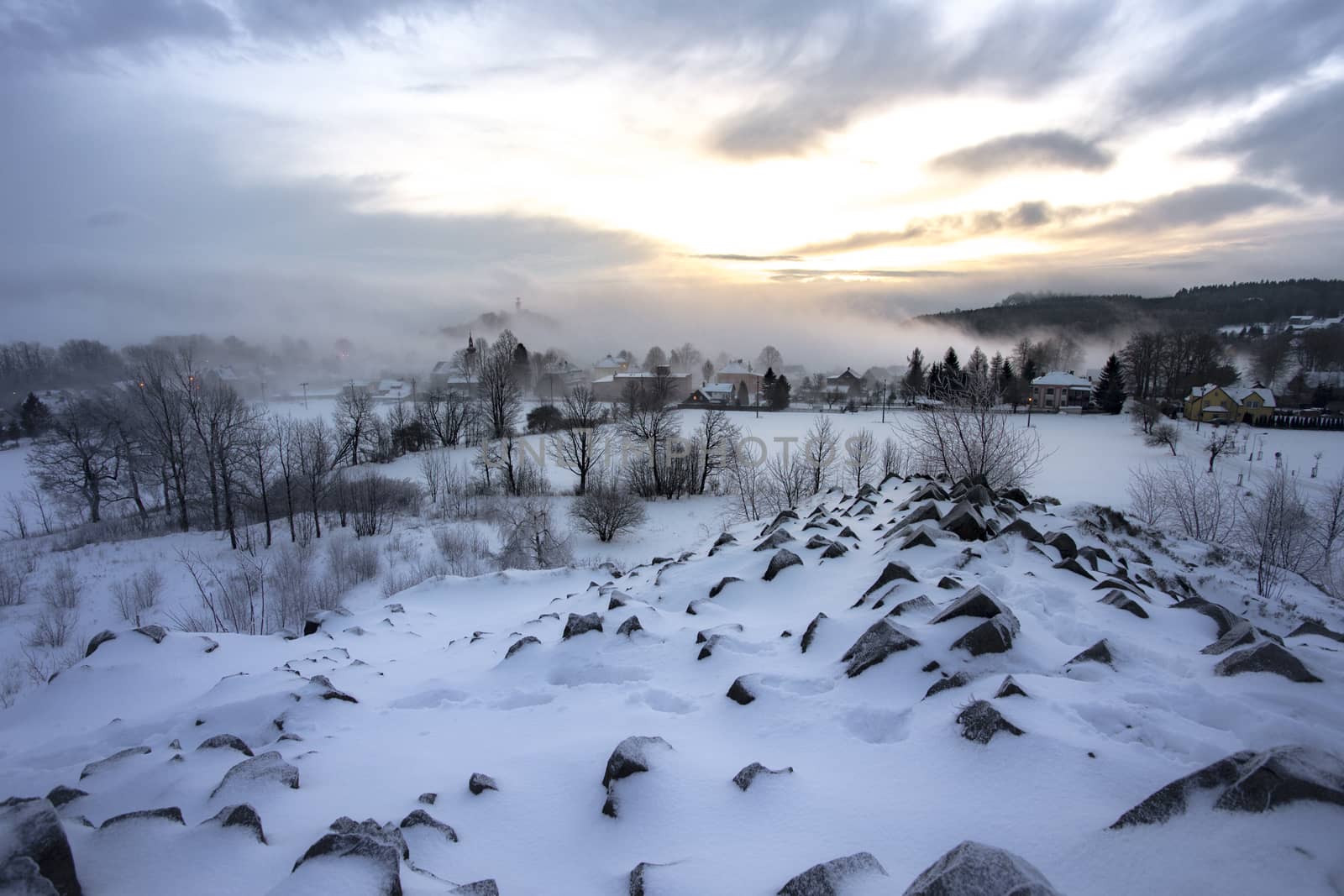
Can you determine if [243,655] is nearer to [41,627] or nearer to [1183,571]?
[1183,571]

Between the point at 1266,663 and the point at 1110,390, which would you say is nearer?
the point at 1266,663

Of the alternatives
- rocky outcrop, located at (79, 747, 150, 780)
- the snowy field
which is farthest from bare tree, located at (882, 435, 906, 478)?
rocky outcrop, located at (79, 747, 150, 780)

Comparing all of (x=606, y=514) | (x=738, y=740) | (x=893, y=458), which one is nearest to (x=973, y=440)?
(x=738, y=740)

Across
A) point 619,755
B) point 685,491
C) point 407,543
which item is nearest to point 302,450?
point 407,543

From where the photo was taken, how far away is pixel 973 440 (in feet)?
54.7

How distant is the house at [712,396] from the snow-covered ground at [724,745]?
247ft

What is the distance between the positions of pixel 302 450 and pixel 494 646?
30662 mm

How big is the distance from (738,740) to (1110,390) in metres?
81.6

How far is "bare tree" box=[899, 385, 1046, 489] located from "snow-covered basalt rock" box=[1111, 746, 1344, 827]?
14.0m

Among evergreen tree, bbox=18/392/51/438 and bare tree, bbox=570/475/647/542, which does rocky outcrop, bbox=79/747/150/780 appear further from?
evergreen tree, bbox=18/392/51/438

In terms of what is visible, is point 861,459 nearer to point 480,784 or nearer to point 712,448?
point 712,448

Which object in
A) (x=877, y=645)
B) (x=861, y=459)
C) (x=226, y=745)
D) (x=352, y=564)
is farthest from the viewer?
(x=861, y=459)

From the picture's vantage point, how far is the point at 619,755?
133 inches

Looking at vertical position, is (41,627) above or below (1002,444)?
below
